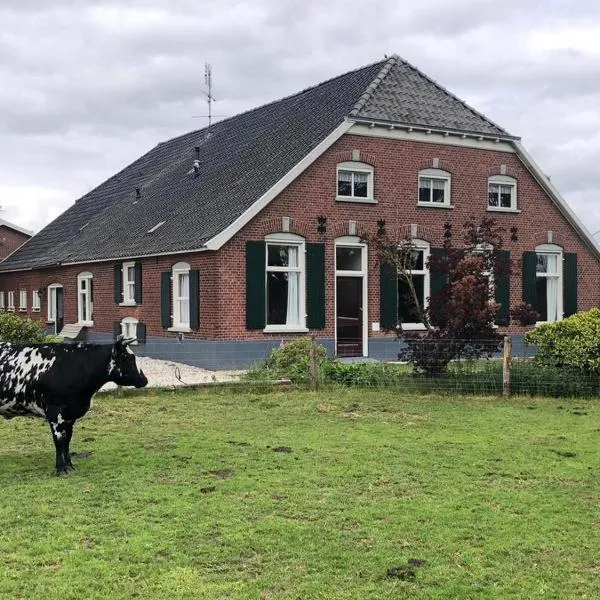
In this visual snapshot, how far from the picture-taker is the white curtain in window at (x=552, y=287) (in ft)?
76.6

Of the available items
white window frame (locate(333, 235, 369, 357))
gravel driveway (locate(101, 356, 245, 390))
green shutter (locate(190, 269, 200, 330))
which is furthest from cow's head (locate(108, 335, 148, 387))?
white window frame (locate(333, 235, 369, 357))

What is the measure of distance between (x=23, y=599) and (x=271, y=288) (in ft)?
48.7

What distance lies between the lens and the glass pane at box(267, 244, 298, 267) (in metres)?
19.4

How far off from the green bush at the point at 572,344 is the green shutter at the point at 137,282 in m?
11.6

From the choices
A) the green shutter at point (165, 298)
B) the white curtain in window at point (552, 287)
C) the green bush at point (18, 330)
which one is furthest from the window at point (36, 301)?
the white curtain in window at point (552, 287)

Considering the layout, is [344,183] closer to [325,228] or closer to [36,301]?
[325,228]

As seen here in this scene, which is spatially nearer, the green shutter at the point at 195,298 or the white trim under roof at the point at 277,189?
the white trim under roof at the point at 277,189

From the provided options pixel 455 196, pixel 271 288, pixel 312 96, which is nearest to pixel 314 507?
pixel 271 288

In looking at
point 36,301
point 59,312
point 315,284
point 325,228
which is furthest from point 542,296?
point 36,301

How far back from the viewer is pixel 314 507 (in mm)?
6691

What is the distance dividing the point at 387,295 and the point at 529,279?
4.82 metres

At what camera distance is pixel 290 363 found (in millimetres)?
15984

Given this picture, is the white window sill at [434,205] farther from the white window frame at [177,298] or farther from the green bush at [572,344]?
the green bush at [572,344]

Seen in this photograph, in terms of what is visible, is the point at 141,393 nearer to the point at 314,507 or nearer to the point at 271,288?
the point at 271,288
